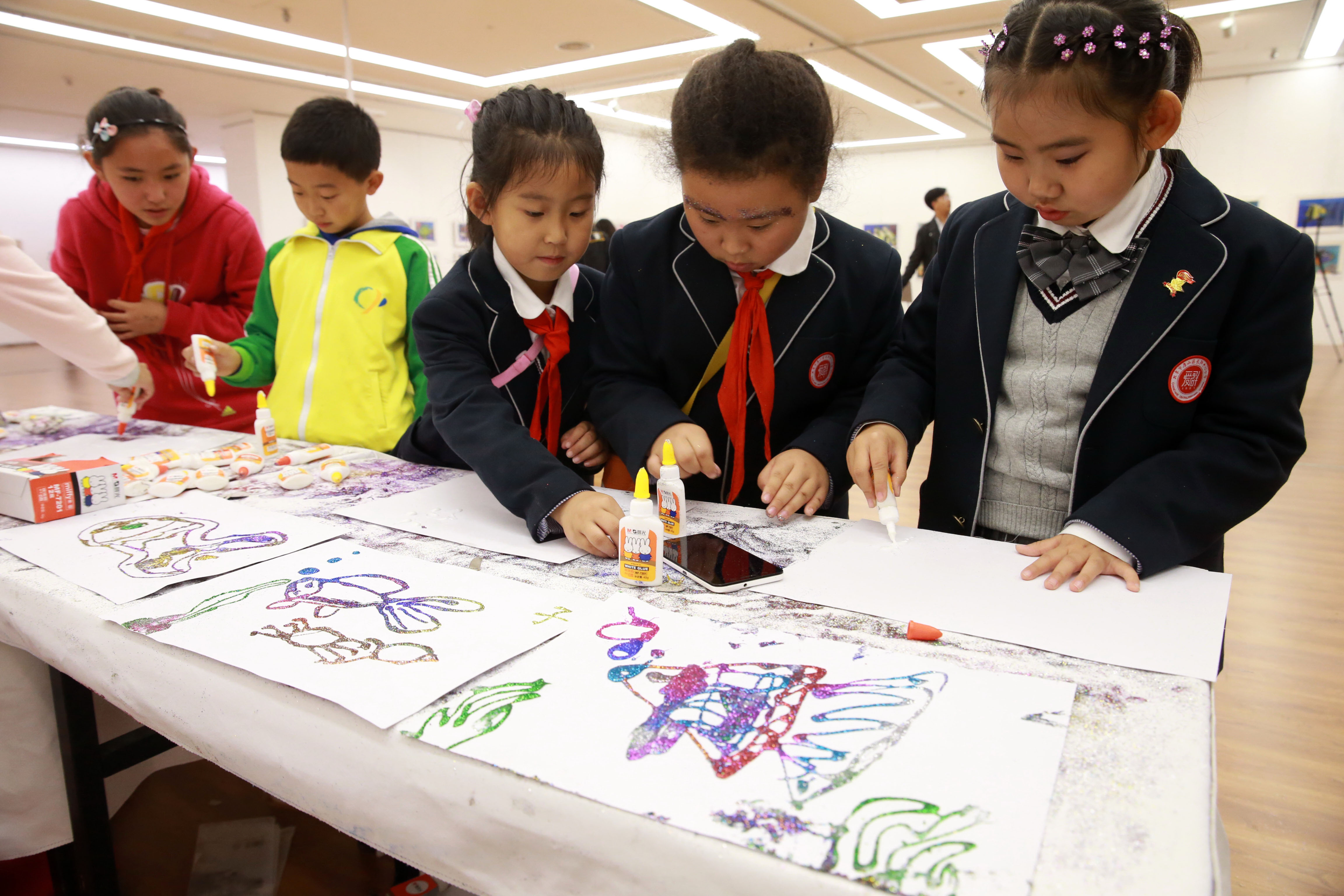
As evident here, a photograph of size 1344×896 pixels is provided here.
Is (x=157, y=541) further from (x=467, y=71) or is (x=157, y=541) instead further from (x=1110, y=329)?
(x=467, y=71)

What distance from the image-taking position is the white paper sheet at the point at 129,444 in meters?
1.49

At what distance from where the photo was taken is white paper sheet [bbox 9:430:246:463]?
4.88 feet

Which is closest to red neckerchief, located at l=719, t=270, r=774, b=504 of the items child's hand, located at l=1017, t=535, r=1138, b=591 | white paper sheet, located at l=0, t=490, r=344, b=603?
child's hand, located at l=1017, t=535, r=1138, b=591

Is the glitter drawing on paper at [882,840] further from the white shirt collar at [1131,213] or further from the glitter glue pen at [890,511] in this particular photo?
the white shirt collar at [1131,213]

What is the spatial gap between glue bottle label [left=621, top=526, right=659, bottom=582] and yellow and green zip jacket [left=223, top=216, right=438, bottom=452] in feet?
3.01

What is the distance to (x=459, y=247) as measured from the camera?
1024 centimetres

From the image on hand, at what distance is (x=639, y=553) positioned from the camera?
830mm

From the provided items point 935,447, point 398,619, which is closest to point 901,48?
point 935,447

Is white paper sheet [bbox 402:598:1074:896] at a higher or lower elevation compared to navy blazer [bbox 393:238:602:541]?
lower

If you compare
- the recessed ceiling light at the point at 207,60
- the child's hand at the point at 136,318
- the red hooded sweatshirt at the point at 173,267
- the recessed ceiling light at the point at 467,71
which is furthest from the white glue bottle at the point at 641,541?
the recessed ceiling light at the point at 207,60

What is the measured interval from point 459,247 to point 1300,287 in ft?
33.5

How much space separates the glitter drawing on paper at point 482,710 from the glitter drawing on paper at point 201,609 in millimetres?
327

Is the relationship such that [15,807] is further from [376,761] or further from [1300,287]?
[1300,287]

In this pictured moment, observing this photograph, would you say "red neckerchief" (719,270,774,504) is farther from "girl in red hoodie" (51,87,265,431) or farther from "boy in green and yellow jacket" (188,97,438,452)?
"girl in red hoodie" (51,87,265,431)
